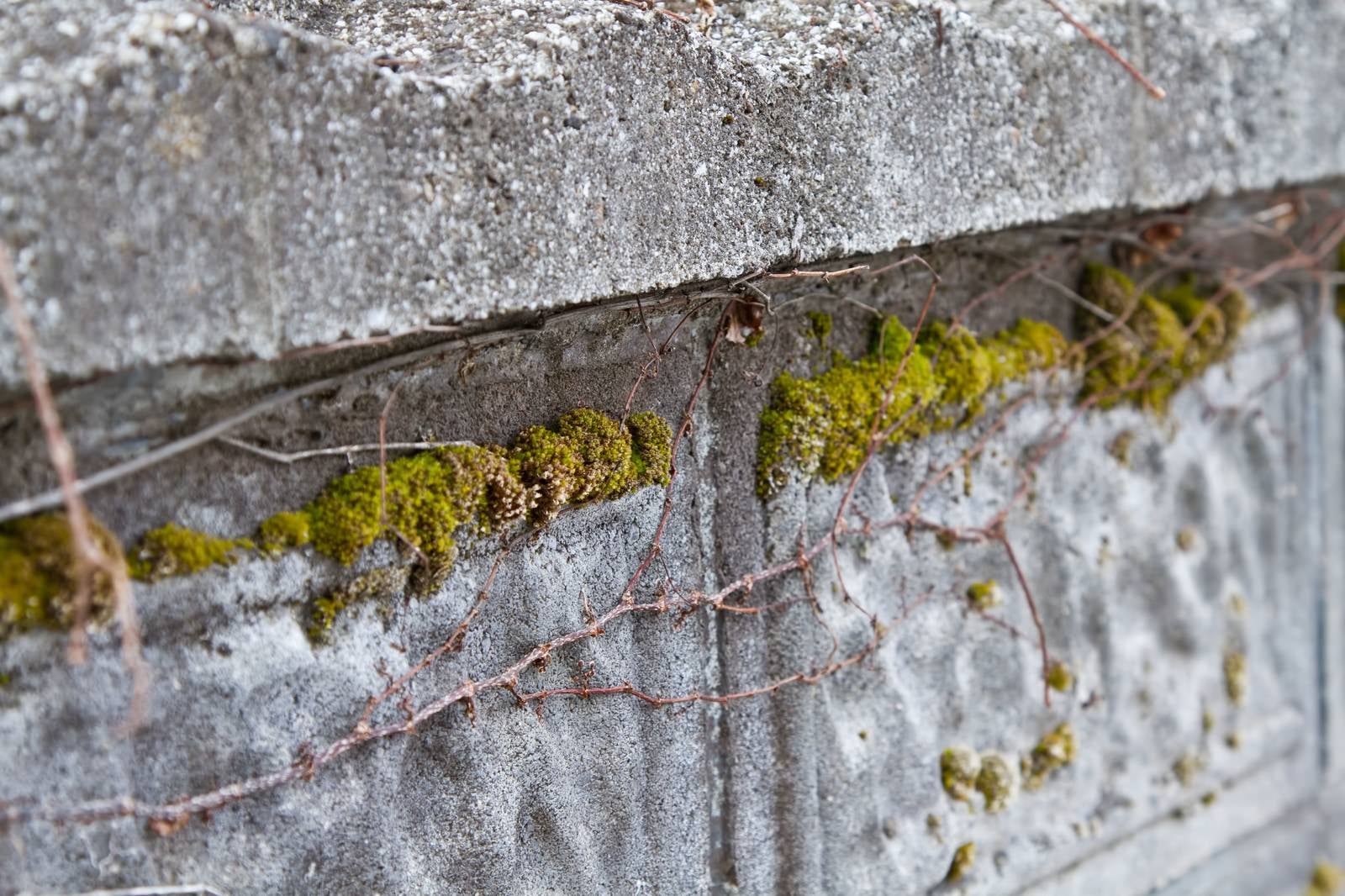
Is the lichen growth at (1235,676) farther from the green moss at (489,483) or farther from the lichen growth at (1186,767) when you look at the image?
the green moss at (489,483)

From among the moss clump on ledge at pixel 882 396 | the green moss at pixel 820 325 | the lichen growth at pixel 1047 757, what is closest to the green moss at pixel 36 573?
the moss clump on ledge at pixel 882 396

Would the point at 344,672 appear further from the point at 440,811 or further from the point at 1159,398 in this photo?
the point at 1159,398

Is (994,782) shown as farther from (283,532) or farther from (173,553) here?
(173,553)

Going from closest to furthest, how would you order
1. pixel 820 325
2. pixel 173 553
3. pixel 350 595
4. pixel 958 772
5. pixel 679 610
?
pixel 173 553 < pixel 350 595 < pixel 679 610 < pixel 820 325 < pixel 958 772

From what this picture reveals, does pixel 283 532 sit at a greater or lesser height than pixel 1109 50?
lesser

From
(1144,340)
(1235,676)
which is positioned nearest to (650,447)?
(1144,340)

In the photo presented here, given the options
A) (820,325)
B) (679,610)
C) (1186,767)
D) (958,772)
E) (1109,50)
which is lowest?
(1186,767)

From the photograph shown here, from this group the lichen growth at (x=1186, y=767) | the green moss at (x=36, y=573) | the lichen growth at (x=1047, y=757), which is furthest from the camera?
the lichen growth at (x=1186, y=767)

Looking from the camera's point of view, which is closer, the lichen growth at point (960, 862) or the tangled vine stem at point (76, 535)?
the tangled vine stem at point (76, 535)

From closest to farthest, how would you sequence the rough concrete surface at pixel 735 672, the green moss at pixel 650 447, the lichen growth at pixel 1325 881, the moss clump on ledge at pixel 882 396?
the rough concrete surface at pixel 735 672 → the green moss at pixel 650 447 → the moss clump on ledge at pixel 882 396 → the lichen growth at pixel 1325 881
